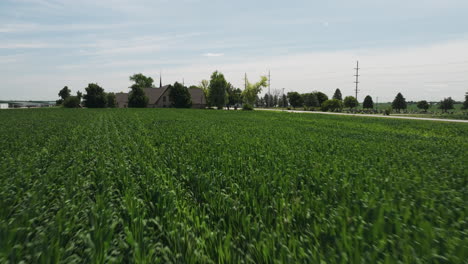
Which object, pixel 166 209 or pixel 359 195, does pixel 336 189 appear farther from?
pixel 166 209

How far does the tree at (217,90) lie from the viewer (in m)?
98.2

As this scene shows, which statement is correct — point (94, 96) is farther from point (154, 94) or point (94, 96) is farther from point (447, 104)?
point (447, 104)

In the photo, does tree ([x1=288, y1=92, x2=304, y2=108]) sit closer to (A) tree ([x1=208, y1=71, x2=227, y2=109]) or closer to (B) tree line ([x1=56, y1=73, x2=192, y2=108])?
(A) tree ([x1=208, y1=71, x2=227, y2=109])

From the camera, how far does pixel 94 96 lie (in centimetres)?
8806

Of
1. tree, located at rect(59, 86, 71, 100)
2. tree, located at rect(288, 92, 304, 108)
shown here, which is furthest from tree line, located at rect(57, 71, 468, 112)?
tree, located at rect(59, 86, 71, 100)

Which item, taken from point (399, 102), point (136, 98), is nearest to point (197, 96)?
point (136, 98)

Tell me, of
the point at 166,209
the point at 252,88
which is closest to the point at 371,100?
the point at 252,88

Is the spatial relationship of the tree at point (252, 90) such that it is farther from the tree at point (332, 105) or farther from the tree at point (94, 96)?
the tree at point (94, 96)

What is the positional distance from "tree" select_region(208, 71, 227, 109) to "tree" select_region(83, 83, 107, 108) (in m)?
38.7

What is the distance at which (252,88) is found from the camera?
374 ft

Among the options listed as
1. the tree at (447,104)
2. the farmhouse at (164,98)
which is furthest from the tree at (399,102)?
the farmhouse at (164,98)

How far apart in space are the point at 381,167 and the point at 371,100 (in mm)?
126696

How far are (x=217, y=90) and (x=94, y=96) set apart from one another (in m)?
43.6

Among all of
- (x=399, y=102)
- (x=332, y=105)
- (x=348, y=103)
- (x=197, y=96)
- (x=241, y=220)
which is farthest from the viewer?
(x=348, y=103)
